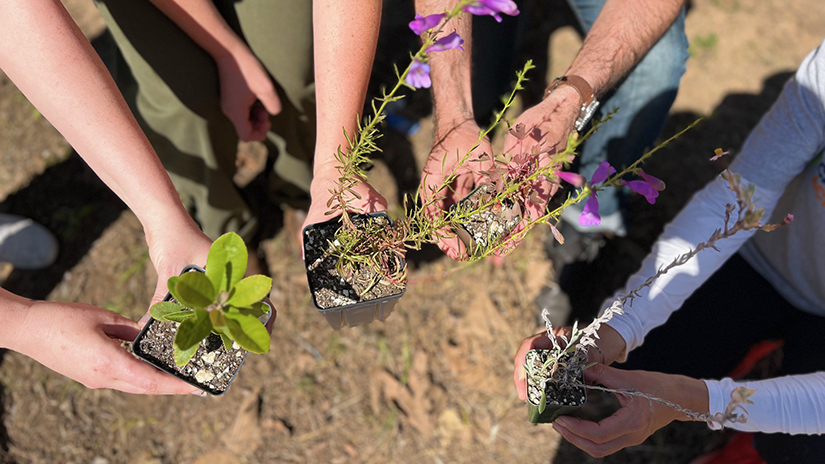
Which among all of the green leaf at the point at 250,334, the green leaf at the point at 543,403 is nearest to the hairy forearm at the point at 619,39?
the green leaf at the point at 543,403

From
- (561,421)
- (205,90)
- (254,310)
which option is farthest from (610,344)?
(205,90)

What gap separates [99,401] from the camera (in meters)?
2.43

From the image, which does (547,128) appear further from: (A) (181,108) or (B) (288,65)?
(A) (181,108)

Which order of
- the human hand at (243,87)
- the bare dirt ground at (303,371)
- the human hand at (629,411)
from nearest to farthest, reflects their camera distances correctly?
the human hand at (629,411) → the human hand at (243,87) → the bare dirt ground at (303,371)

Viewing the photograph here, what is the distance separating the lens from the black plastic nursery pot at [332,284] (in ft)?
4.65

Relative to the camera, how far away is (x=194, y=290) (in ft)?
3.31

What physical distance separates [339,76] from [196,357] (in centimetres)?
90

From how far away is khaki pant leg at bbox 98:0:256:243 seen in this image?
Result: 69.6 inches

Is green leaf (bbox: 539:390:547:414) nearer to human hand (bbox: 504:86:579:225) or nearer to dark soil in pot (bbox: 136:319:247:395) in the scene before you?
human hand (bbox: 504:86:579:225)

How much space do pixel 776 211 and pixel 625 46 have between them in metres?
0.99

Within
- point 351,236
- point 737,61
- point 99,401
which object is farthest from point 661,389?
point 737,61

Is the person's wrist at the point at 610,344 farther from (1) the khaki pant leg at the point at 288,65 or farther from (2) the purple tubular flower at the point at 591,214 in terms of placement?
(1) the khaki pant leg at the point at 288,65

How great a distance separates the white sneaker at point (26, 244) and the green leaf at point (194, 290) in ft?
7.09

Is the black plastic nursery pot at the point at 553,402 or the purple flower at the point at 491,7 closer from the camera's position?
the purple flower at the point at 491,7
